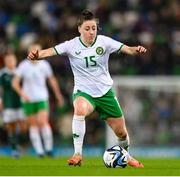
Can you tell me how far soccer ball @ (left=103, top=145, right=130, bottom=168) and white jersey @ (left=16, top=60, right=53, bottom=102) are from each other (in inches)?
279

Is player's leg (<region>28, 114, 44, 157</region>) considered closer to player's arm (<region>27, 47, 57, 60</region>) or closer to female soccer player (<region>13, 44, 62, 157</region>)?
female soccer player (<region>13, 44, 62, 157</region>)

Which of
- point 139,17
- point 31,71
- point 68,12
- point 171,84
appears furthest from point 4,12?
point 31,71

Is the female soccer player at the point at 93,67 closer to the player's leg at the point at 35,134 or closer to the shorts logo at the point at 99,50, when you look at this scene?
the shorts logo at the point at 99,50

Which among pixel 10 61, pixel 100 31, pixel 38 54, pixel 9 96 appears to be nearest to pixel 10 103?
pixel 9 96

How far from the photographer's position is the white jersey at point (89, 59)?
45.1 ft

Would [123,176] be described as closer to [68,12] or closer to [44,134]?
[44,134]

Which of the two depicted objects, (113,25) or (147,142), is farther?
(113,25)

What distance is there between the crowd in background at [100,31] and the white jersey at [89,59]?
11577 millimetres

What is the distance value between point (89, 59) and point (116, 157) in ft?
5.29

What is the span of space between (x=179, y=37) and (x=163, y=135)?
11.9 ft

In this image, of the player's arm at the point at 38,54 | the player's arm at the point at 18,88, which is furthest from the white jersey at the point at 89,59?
the player's arm at the point at 18,88

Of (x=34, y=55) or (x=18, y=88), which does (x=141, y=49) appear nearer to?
(x=34, y=55)

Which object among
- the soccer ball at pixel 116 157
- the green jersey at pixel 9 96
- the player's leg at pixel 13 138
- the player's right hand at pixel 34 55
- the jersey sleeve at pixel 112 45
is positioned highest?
the jersey sleeve at pixel 112 45

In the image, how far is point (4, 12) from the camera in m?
29.5
